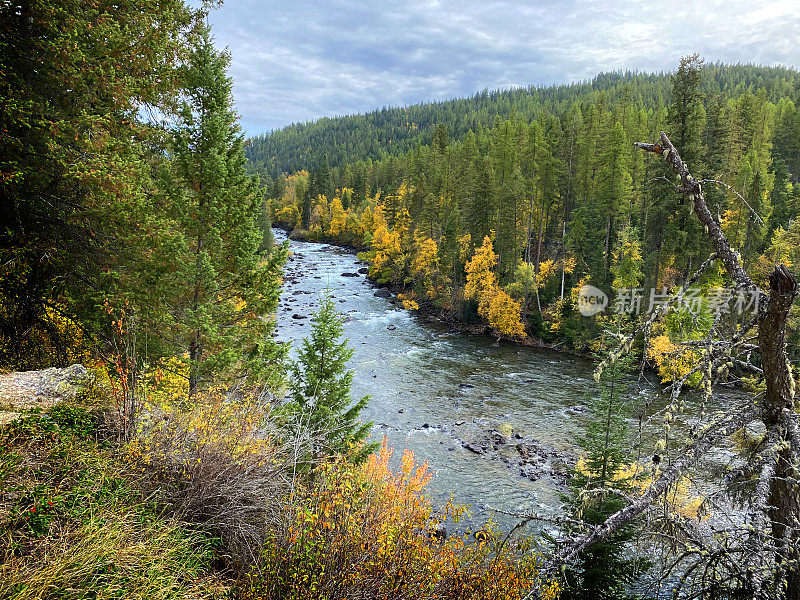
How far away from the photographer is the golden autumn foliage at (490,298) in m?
35.0

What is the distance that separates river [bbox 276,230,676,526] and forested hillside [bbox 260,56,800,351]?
5.08m

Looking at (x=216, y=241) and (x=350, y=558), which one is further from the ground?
(x=216, y=241)

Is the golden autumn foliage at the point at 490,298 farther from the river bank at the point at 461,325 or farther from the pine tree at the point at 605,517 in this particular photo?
the pine tree at the point at 605,517

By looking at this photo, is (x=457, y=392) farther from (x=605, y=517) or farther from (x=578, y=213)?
(x=578, y=213)

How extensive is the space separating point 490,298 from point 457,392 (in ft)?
43.6

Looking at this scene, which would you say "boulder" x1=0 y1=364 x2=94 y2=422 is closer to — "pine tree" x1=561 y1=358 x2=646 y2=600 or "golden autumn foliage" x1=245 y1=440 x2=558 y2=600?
"golden autumn foliage" x1=245 y1=440 x2=558 y2=600

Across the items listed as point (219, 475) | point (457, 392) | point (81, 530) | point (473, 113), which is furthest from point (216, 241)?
point (473, 113)

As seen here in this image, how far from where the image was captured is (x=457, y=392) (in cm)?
2461

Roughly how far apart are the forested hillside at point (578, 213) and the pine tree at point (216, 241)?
2039 centimetres

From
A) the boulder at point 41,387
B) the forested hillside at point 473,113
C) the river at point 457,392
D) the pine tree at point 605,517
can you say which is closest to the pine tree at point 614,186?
the river at point 457,392

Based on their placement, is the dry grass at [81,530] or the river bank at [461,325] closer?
the dry grass at [81,530]

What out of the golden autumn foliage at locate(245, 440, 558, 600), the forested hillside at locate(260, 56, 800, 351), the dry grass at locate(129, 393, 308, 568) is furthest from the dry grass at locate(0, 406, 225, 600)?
the forested hillside at locate(260, 56, 800, 351)

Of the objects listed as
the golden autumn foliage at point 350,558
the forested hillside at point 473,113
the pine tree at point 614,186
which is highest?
the forested hillside at point 473,113

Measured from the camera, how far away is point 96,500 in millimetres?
4785
